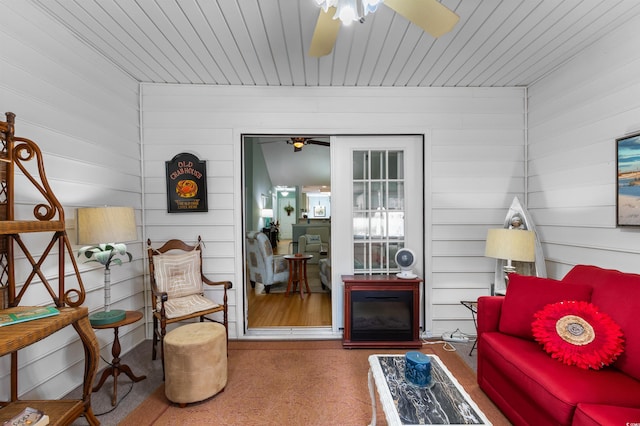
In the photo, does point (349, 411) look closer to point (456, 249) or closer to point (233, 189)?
point (456, 249)

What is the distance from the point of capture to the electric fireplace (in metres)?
2.76

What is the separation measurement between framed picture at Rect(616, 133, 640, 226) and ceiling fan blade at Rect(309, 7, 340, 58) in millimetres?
2245

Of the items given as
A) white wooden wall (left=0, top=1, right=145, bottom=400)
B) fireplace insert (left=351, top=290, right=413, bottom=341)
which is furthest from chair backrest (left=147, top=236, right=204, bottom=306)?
fireplace insert (left=351, top=290, right=413, bottom=341)

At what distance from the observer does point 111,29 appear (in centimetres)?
211

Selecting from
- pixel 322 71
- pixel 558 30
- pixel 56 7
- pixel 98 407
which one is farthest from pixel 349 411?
pixel 56 7

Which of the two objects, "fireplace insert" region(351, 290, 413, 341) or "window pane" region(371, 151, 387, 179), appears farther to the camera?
"window pane" region(371, 151, 387, 179)

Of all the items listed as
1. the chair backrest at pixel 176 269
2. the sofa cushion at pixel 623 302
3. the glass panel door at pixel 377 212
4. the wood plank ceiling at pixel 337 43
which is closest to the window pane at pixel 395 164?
the glass panel door at pixel 377 212

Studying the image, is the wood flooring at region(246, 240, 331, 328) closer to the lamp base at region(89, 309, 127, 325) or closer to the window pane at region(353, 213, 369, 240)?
the window pane at region(353, 213, 369, 240)

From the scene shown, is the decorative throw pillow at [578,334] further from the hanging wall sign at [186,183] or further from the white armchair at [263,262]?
the white armchair at [263,262]

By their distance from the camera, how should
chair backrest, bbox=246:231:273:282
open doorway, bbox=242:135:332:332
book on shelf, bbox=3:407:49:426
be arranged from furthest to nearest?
chair backrest, bbox=246:231:273:282
open doorway, bbox=242:135:332:332
book on shelf, bbox=3:407:49:426

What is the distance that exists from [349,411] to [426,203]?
2.12 metres

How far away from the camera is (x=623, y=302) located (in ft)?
5.34

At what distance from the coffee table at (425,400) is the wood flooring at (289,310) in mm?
1804

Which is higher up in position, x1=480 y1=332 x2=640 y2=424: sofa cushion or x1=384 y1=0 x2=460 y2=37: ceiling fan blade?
x1=384 y1=0 x2=460 y2=37: ceiling fan blade
